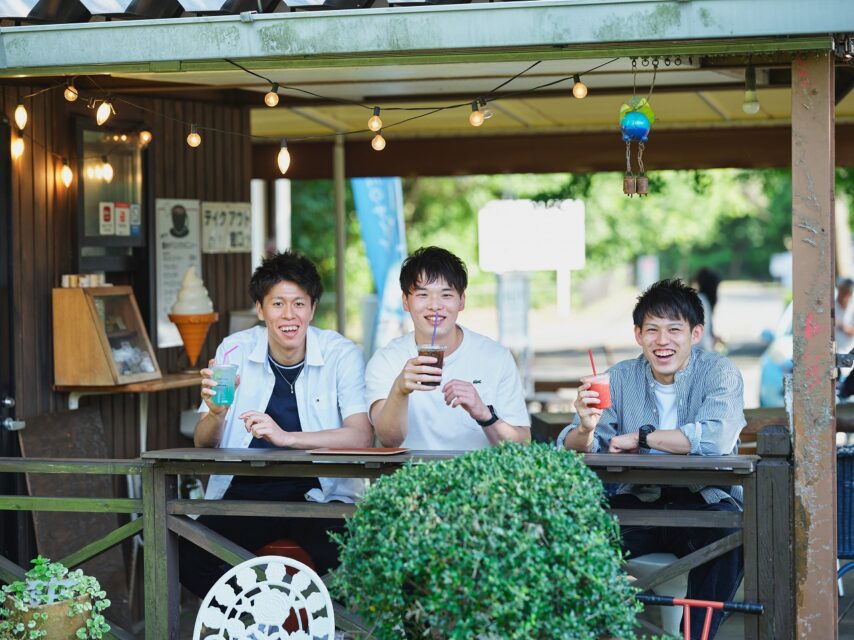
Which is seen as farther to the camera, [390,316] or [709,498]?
[390,316]

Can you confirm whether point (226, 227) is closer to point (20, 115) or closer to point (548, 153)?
A: point (20, 115)

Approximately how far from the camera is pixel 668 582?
4137 mm

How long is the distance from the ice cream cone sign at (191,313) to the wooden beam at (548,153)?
3.02 m

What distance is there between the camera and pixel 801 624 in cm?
369

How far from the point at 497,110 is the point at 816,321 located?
4022 millimetres

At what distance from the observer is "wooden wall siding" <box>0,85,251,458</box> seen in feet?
17.1

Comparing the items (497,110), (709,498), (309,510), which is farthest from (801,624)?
(497,110)

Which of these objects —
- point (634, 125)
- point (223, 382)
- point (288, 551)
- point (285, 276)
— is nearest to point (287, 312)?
point (285, 276)

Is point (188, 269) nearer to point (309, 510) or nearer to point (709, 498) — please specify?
point (309, 510)

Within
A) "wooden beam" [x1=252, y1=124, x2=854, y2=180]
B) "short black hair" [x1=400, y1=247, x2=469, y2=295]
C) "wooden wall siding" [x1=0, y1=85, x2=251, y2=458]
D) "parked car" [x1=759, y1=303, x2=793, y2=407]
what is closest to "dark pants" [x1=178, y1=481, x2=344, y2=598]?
"short black hair" [x1=400, y1=247, x2=469, y2=295]

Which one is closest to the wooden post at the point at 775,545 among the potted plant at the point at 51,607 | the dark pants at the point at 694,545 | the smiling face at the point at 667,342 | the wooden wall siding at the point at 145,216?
the dark pants at the point at 694,545

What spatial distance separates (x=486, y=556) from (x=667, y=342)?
1486 mm

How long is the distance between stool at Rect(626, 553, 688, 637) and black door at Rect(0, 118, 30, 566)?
274cm

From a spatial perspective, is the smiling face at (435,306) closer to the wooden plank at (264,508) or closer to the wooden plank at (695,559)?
the wooden plank at (264,508)
